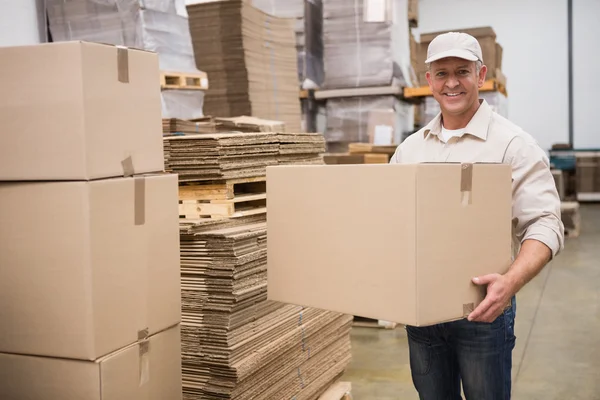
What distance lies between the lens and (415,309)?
80.0 inches

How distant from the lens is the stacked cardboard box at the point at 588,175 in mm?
15109

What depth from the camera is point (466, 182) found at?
84.4 inches

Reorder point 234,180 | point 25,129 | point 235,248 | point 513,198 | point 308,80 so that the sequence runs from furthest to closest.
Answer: point 308,80
point 234,180
point 235,248
point 513,198
point 25,129

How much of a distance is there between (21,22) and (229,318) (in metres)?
2.85

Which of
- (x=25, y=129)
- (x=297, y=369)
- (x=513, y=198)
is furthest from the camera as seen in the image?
(x=297, y=369)

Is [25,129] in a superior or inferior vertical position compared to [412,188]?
superior

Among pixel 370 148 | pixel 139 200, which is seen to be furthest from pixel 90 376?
pixel 370 148

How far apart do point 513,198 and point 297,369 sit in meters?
1.85

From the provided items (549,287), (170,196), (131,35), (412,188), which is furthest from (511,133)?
(549,287)

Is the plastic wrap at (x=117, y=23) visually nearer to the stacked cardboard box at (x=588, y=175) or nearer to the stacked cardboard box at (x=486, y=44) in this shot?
the stacked cardboard box at (x=486, y=44)

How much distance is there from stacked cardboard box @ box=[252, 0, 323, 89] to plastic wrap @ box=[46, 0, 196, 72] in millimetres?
2351

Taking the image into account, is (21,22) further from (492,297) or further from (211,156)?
(492,297)

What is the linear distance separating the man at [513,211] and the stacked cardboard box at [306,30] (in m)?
4.78

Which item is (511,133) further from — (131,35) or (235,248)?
(131,35)
